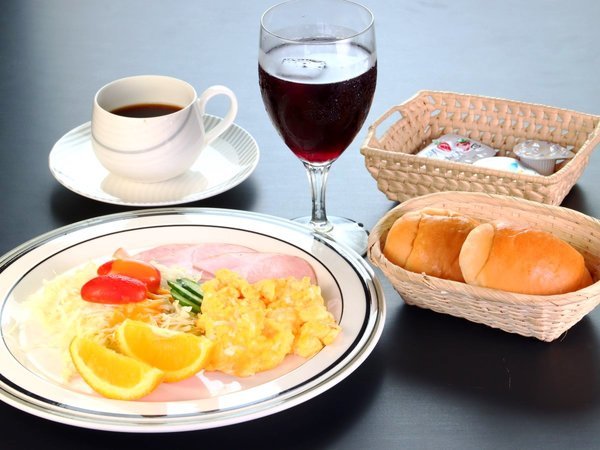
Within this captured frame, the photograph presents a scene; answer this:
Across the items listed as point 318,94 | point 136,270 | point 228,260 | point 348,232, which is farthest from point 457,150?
point 136,270

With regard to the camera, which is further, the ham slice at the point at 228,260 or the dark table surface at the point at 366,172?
the ham slice at the point at 228,260

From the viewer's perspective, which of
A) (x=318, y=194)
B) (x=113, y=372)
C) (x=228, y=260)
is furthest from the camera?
(x=318, y=194)

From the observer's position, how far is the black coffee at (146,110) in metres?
1.78

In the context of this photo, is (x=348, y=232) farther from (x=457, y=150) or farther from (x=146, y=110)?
(x=146, y=110)

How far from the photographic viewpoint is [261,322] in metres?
1.24

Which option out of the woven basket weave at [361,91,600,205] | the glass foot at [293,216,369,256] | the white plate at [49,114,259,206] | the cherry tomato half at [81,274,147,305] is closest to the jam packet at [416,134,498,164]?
the woven basket weave at [361,91,600,205]

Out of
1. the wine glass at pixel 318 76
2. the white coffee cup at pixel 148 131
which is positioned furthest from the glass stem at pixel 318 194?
the white coffee cup at pixel 148 131

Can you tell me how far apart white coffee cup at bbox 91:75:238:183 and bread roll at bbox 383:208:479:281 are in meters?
0.53

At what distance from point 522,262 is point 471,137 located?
59 cm

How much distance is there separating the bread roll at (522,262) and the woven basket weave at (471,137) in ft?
0.83

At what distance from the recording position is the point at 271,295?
128cm

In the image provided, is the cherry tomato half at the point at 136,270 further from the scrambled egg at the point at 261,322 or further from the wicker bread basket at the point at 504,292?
the wicker bread basket at the point at 504,292

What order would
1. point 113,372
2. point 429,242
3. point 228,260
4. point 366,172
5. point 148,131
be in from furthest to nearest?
point 366,172, point 148,131, point 228,260, point 429,242, point 113,372

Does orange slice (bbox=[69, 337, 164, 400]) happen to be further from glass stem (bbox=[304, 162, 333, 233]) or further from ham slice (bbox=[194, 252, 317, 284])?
glass stem (bbox=[304, 162, 333, 233])
